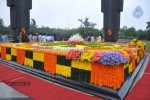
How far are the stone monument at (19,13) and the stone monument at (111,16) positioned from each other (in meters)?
4.69

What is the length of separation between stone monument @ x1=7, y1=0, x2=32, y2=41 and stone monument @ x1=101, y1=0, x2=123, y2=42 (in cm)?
469

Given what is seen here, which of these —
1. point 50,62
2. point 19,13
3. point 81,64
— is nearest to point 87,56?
point 81,64

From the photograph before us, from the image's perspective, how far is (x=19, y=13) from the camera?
11.9 metres

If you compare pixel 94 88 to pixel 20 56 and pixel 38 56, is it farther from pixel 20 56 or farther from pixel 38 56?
pixel 20 56

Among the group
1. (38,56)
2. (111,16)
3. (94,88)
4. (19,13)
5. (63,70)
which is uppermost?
(19,13)

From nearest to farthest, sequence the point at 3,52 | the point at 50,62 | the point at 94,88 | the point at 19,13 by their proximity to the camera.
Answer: the point at 94,88 → the point at 50,62 → the point at 3,52 → the point at 19,13

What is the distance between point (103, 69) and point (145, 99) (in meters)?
0.79

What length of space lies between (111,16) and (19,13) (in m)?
5.44

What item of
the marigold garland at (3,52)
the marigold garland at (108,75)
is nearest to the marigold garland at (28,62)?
the marigold garland at (3,52)

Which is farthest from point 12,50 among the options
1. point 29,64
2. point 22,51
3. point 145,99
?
point 145,99

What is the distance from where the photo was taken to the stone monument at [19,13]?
1180cm

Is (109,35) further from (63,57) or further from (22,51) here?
(63,57)

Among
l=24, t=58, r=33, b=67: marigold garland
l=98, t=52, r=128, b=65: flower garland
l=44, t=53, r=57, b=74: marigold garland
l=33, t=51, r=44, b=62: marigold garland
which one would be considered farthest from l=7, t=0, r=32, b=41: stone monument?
l=98, t=52, r=128, b=65: flower garland

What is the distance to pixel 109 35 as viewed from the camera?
41.3 ft
